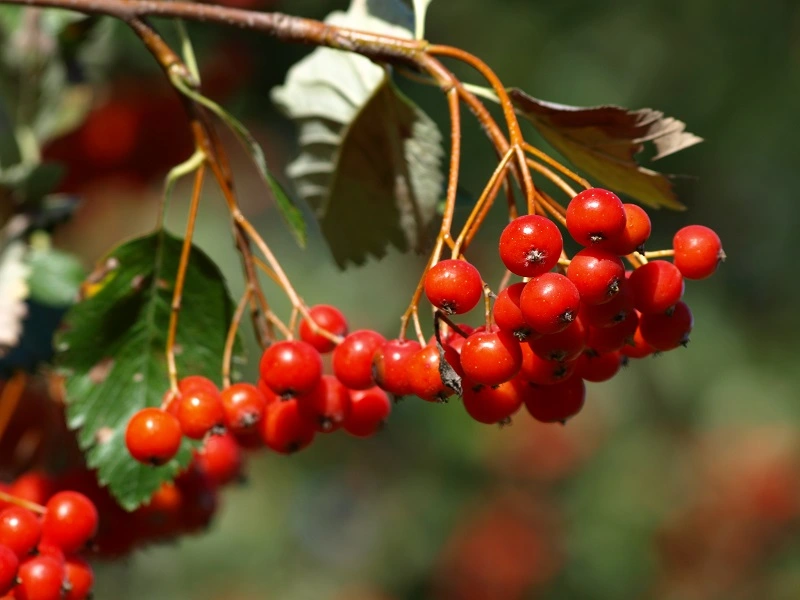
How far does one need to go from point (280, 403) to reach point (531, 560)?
15.6ft

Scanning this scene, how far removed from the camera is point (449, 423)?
570cm

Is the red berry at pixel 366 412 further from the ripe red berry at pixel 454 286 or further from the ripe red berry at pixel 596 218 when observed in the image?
the ripe red berry at pixel 596 218

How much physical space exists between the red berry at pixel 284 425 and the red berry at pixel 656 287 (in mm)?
525

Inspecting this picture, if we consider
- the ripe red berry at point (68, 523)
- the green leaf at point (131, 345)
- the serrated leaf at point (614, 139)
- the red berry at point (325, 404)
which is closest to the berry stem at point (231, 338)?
the green leaf at point (131, 345)

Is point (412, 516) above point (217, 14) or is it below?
below

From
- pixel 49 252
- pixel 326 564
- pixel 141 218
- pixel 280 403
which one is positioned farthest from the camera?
pixel 326 564

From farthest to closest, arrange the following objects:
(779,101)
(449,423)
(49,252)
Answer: (449,423) < (779,101) < (49,252)

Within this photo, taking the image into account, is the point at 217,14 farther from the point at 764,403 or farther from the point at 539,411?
the point at 764,403

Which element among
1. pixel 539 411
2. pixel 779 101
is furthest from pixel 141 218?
pixel 539 411

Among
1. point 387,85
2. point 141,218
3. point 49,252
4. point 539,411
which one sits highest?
point 387,85

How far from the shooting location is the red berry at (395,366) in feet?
3.95

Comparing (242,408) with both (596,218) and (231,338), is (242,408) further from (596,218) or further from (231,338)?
(596,218)

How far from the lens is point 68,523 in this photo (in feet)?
4.68

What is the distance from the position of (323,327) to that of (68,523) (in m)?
0.48
